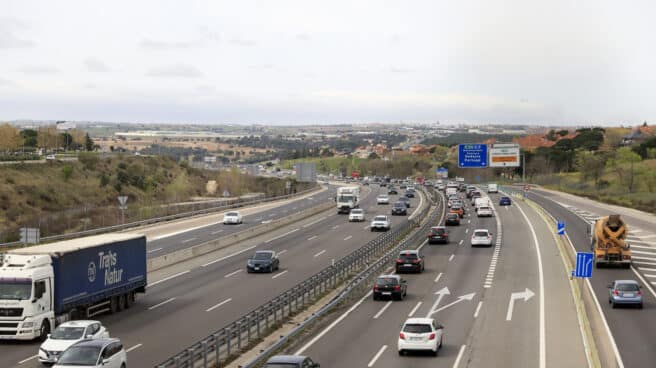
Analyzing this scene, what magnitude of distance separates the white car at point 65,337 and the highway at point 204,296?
674 mm

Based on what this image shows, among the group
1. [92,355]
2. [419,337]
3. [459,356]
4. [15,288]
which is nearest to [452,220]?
[459,356]

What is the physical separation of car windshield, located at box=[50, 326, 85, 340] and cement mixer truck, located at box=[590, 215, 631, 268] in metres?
31.9

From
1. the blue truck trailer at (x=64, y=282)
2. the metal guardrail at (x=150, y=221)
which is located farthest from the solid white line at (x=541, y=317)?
the metal guardrail at (x=150, y=221)

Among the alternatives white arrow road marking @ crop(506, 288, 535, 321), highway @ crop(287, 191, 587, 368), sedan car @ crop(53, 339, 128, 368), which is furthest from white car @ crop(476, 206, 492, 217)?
sedan car @ crop(53, 339, 128, 368)

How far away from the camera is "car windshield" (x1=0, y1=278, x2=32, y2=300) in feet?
88.1

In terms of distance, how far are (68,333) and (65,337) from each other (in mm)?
206

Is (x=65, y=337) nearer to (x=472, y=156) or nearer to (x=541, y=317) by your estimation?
(x=541, y=317)

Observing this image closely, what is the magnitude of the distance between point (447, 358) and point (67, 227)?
5564 cm

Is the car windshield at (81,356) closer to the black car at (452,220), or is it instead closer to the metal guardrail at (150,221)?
the metal guardrail at (150,221)

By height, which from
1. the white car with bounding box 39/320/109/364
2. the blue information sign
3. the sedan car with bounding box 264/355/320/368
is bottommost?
the white car with bounding box 39/320/109/364

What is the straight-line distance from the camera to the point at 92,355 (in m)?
20.2

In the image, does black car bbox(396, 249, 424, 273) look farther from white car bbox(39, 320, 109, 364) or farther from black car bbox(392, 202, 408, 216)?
black car bbox(392, 202, 408, 216)

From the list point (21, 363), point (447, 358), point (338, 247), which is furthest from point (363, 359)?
point (338, 247)

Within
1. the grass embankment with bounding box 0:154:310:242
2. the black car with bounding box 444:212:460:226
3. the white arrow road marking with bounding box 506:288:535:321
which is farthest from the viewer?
the grass embankment with bounding box 0:154:310:242
